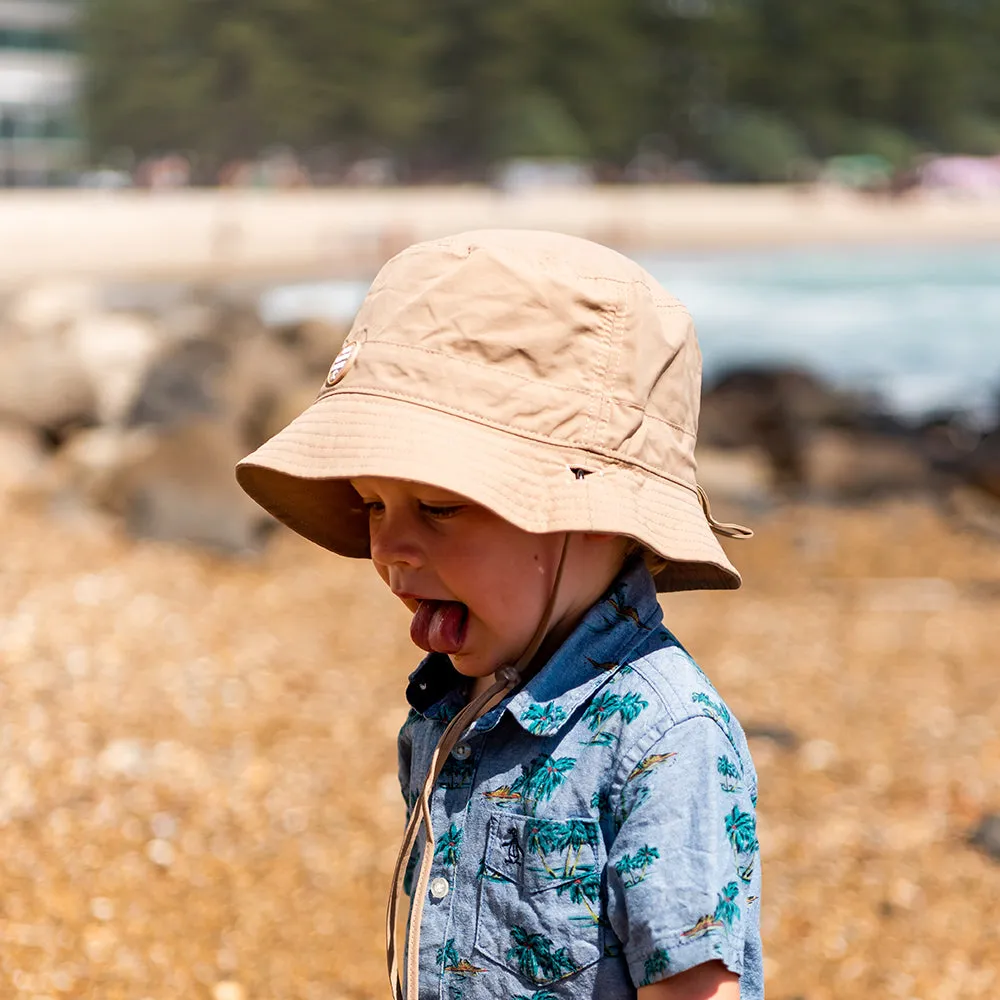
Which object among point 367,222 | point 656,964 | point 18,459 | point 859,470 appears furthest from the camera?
point 367,222

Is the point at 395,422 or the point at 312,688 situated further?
the point at 312,688

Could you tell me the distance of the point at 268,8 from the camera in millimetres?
12453

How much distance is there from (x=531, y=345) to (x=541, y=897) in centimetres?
59

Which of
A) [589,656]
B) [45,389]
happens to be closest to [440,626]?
[589,656]

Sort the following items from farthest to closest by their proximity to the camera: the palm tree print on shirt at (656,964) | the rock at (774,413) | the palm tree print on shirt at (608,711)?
the rock at (774,413) → the palm tree print on shirt at (608,711) → the palm tree print on shirt at (656,964)

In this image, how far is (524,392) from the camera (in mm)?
1550

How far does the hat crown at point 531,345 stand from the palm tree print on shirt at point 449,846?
1.50ft

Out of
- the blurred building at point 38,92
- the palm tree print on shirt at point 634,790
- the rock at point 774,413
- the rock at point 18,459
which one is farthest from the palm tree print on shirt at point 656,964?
the blurred building at point 38,92

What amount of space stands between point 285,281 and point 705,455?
14104 mm

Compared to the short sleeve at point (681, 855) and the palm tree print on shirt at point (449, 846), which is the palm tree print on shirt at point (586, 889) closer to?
the short sleeve at point (681, 855)

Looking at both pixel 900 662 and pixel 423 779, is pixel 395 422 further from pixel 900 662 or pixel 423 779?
pixel 900 662

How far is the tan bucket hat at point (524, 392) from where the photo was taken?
5.00ft

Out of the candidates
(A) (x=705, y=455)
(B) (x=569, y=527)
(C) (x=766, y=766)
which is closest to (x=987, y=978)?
(C) (x=766, y=766)

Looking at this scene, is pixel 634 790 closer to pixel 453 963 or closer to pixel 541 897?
pixel 541 897
